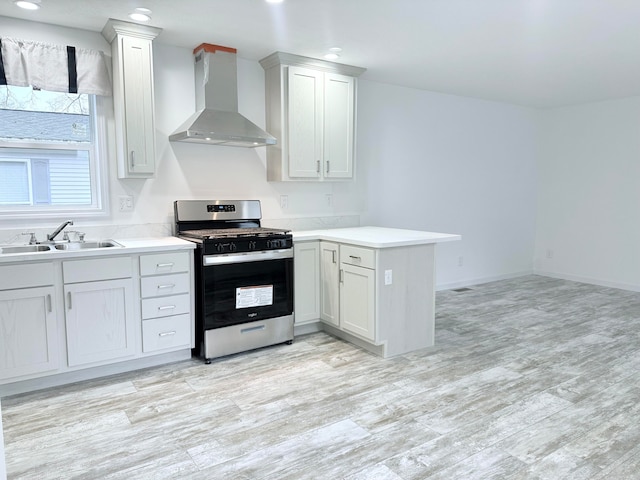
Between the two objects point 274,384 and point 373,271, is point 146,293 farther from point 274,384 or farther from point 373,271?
point 373,271

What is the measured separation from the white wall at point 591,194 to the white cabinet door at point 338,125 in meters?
3.41

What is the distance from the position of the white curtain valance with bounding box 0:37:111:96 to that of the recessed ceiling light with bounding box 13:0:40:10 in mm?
288

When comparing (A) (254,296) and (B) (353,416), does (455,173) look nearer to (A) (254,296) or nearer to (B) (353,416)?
(A) (254,296)

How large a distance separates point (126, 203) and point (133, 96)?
2.56ft

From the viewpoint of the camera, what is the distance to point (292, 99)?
388cm

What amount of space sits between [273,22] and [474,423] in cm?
271

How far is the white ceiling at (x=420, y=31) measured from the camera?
282 cm

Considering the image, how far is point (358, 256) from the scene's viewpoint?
3.38m

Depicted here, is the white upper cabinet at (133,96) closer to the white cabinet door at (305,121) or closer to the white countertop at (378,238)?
the white cabinet door at (305,121)

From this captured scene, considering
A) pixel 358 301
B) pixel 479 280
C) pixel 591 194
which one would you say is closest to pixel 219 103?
pixel 358 301

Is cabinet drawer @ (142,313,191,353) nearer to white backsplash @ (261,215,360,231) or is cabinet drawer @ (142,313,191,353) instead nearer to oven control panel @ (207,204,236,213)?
oven control panel @ (207,204,236,213)

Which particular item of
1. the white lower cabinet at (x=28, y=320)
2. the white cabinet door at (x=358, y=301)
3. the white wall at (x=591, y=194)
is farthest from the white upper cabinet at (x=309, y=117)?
the white wall at (x=591, y=194)

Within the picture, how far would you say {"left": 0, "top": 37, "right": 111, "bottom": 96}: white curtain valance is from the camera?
119 inches

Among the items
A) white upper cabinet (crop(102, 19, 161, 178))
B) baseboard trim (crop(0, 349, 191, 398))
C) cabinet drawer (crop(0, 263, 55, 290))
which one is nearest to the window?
white upper cabinet (crop(102, 19, 161, 178))
